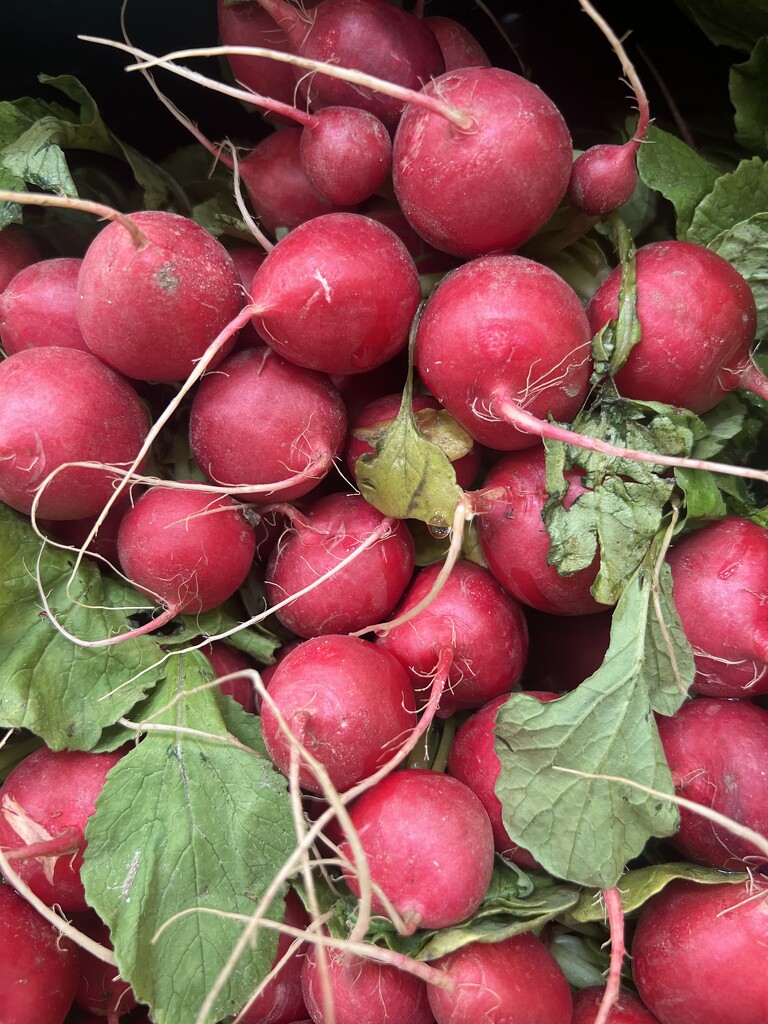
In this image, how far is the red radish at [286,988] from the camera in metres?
1.08

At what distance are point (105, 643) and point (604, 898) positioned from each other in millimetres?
746

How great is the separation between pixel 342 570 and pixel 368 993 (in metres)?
0.54

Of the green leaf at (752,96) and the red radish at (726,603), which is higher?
the green leaf at (752,96)

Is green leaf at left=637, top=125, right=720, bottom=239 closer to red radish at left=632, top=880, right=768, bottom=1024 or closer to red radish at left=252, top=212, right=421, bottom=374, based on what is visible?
red radish at left=252, top=212, right=421, bottom=374

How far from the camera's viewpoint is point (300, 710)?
3.14ft

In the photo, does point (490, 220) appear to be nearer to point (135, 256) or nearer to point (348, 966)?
point (135, 256)

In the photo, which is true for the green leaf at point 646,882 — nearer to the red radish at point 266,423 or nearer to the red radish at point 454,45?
the red radish at point 266,423

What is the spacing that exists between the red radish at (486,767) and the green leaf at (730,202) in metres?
0.76

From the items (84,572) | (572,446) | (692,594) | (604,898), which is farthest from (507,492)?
(84,572)

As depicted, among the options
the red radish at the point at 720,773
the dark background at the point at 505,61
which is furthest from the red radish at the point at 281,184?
→ the red radish at the point at 720,773

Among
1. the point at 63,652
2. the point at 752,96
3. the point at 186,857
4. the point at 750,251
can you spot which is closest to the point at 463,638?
the point at 186,857

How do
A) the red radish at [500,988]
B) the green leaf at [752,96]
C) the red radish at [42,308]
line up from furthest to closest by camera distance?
the green leaf at [752,96]
the red radish at [42,308]
the red radish at [500,988]

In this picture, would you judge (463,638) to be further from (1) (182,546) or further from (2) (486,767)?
(1) (182,546)

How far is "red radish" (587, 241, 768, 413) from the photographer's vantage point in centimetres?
100
